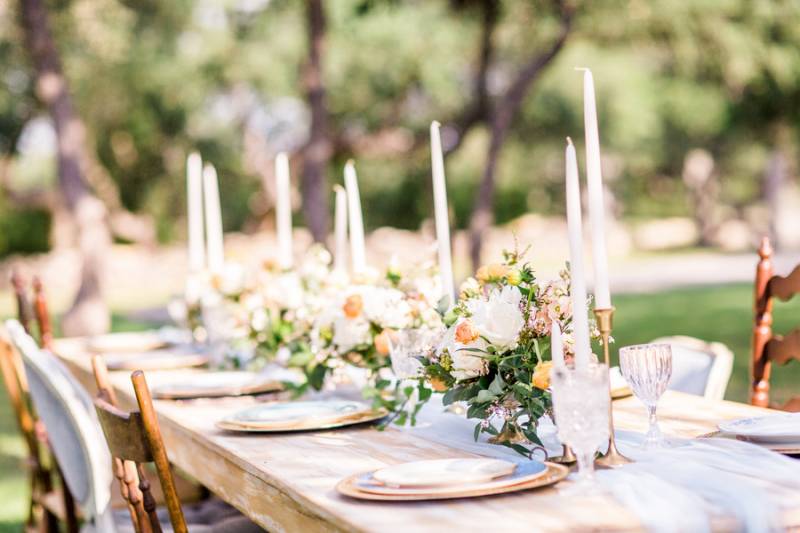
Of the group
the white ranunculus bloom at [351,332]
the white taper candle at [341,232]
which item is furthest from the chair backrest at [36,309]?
the white ranunculus bloom at [351,332]

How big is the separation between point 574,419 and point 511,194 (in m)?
23.6

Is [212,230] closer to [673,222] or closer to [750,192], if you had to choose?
[673,222]

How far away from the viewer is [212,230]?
13.8 ft

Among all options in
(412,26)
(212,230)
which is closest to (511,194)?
(412,26)

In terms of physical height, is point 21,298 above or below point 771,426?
above

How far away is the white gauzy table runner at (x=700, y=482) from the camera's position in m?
1.62

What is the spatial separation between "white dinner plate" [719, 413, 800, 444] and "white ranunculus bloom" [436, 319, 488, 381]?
1.60ft

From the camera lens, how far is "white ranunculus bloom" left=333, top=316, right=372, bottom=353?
286 cm

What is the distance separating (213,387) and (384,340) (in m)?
0.72

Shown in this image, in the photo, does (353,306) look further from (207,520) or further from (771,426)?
(771,426)

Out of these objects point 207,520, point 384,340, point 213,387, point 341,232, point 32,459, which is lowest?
point 207,520

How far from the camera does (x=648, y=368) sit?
210 centimetres

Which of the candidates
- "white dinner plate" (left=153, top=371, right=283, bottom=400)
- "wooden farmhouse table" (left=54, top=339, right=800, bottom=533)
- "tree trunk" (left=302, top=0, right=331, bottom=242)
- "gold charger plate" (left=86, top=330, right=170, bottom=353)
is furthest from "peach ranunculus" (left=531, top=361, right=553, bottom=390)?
"tree trunk" (left=302, top=0, right=331, bottom=242)

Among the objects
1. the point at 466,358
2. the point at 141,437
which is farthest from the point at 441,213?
the point at 141,437
